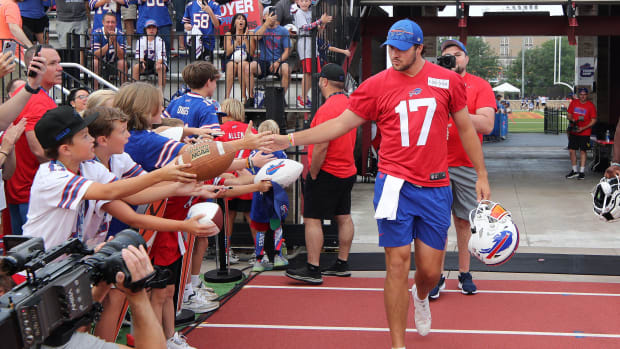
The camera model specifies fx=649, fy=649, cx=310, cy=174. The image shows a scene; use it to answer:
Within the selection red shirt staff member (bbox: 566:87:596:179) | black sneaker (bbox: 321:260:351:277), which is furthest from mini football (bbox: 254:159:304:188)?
red shirt staff member (bbox: 566:87:596:179)

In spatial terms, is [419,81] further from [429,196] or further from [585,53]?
[585,53]

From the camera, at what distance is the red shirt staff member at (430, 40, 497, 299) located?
597 cm

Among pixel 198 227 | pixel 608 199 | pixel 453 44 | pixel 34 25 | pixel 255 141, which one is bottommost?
pixel 608 199

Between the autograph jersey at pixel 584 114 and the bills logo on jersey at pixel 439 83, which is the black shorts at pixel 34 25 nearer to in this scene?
the bills logo on jersey at pixel 439 83

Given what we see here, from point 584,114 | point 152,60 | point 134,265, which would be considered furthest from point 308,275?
point 584,114

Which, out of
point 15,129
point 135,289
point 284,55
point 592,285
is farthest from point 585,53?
point 135,289

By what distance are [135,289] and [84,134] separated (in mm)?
1298

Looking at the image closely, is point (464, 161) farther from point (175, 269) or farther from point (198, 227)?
point (198, 227)

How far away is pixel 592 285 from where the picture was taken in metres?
6.59

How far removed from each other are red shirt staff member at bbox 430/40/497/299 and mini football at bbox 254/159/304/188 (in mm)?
1476

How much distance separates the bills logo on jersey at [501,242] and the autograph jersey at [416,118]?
0.52 meters

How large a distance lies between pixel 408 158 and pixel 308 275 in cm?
256

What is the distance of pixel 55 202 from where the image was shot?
3.31 metres

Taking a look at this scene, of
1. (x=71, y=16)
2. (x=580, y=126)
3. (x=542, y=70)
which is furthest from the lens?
(x=542, y=70)
